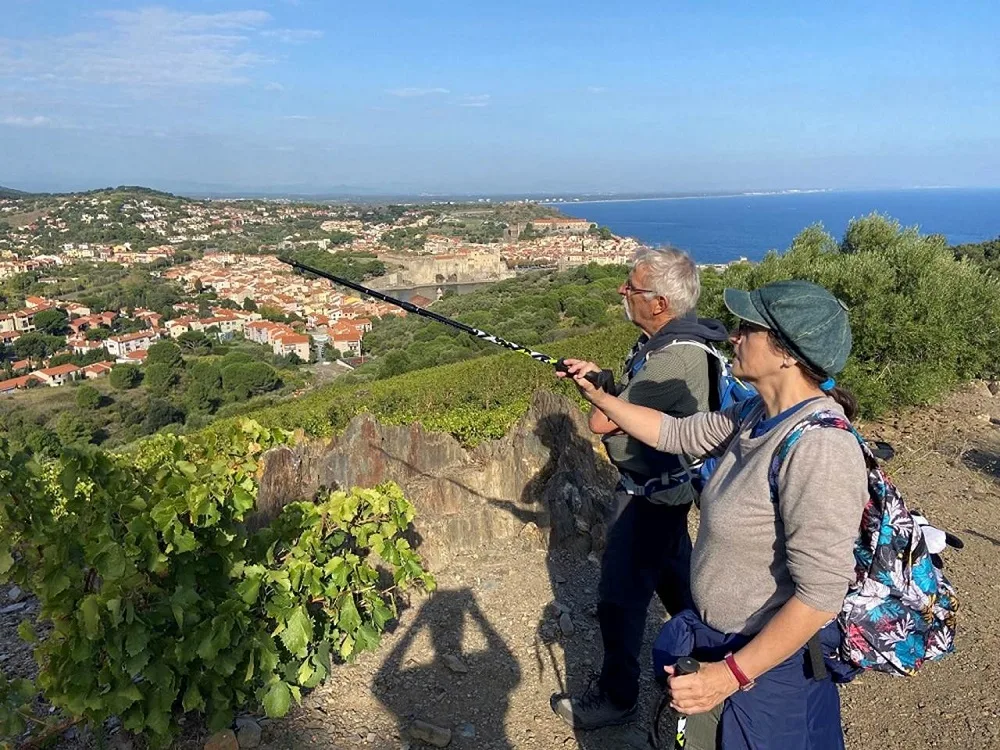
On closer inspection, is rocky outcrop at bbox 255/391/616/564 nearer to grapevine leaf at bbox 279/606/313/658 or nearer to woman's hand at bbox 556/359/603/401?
grapevine leaf at bbox 279/606/313/658

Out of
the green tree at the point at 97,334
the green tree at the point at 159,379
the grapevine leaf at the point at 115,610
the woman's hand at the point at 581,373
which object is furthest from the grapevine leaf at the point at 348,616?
the green tree at the point at 97,334

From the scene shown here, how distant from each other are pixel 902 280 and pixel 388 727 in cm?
951

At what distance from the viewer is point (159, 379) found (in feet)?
105

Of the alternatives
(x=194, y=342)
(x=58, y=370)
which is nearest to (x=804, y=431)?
(x=58, y=370)

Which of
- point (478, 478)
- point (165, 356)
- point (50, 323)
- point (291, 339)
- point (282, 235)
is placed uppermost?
point (282, 235)

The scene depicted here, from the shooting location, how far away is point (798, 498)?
4.88ft

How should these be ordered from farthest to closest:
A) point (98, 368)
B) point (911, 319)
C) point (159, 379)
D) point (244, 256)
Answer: point (244, 256), point (98, 368), point (159, 379), point (911, 319)

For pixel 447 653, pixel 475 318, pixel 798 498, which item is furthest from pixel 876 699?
pixel 475 318

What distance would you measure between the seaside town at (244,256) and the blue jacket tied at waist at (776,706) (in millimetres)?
8364

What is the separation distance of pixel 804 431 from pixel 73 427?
2728 centimetres

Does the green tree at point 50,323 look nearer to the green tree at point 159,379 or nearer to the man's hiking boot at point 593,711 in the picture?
the green tree at point 159,379

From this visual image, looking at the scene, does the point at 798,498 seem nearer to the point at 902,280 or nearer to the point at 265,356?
the point at 902,280

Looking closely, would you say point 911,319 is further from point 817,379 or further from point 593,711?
point 817,379

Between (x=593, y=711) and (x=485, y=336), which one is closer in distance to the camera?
(x=485, y=336)
